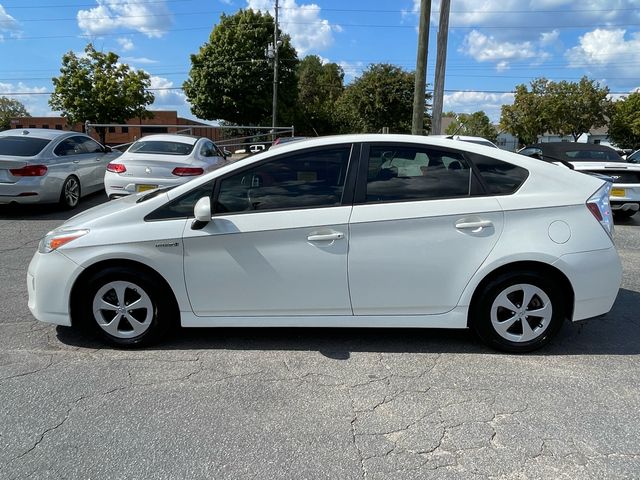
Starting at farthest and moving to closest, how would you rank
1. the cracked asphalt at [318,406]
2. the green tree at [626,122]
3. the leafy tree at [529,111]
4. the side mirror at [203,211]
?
the leafy tree at [529,111]
the green tree at [626,122]
the side mirror at [203,211]
the cracked asphalt at [318,406]

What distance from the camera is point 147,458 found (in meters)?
2.53

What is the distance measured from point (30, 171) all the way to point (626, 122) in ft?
172

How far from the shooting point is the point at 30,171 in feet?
28.3

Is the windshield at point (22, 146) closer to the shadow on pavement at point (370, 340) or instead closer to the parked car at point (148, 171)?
the parked car at point (148, 171)

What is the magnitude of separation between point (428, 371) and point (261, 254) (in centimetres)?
147

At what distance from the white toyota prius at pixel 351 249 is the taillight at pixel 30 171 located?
5842mm

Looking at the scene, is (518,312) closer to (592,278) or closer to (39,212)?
(592,278)

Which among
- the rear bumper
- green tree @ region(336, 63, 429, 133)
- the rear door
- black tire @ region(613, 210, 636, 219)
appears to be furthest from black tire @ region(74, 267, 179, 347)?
green tree @ region(336, 63, 429, 133)

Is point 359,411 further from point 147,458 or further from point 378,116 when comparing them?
point 378,116

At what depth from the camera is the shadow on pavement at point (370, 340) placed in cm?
383

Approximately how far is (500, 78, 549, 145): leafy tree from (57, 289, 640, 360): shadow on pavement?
51425mm

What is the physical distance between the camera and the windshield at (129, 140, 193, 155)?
9742 mm

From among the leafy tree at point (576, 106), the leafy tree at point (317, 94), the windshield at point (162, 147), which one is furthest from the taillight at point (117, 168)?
the leafy tree at point (576, 106)

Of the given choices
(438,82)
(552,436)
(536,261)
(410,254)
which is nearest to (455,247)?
(410,254)
